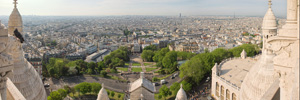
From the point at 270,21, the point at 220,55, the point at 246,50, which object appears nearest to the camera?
the point at 270,21

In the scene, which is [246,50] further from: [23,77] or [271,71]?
[23,77]

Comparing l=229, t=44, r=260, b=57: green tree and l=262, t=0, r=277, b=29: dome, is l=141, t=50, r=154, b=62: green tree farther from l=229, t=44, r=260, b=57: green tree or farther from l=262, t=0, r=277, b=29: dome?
l=262, t=0, r=277, b=29: dome

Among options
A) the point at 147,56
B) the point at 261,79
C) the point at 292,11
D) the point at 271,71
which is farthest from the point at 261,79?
the point at 147,56

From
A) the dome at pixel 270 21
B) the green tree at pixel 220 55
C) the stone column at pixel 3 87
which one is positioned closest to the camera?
the stone column at pixel 3 87

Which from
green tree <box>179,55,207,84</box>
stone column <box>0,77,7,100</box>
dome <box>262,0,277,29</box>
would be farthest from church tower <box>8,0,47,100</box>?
green tree <box>179,55,207,84</box>

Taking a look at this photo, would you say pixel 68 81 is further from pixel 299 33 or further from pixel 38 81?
pixel 299 33

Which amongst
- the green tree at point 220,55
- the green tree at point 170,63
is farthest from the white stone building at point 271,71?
the green tree at point 170,63

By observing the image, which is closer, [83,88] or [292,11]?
[292,11]

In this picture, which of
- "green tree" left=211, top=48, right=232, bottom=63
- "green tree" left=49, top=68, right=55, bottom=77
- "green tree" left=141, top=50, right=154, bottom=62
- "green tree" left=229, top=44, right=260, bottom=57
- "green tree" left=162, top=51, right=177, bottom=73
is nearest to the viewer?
"green tree" left=49, top=68, right=55, bottom=77

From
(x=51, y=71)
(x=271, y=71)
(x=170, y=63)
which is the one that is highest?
(x=271, y=71)

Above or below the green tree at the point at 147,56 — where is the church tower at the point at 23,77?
above

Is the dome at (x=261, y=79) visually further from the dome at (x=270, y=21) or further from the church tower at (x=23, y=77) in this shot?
the church tower at (x=23, y=77)
